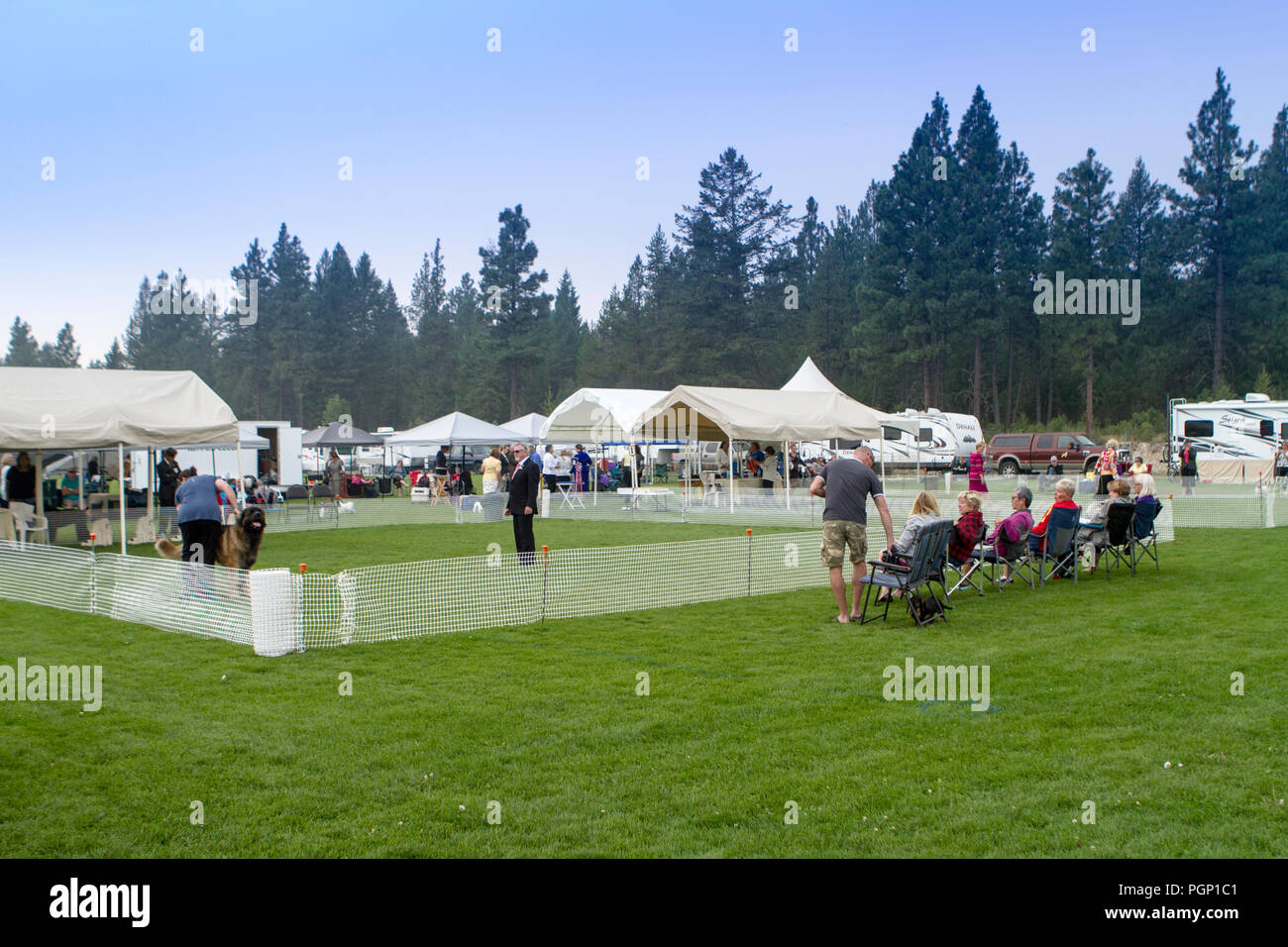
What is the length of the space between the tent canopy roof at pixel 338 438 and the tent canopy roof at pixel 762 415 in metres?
15.2

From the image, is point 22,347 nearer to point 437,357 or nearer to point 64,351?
point 64,351

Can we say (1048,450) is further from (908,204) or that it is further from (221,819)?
(221,819)

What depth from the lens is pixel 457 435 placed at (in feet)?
106

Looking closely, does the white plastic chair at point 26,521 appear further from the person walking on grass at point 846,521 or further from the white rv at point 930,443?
the white rv at point 930,443

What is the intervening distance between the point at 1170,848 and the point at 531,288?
66.0m

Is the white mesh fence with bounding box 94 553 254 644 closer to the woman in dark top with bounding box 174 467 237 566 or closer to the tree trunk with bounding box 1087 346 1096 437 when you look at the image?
the woman in dark top with bounding box 174 467 237 566

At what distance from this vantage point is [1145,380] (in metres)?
55.0

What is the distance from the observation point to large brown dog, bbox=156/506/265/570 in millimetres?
11328

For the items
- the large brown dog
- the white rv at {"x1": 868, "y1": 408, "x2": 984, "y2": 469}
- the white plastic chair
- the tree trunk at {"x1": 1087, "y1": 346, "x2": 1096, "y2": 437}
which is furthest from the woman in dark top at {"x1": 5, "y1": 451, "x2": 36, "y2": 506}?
the tree trunk at {"x1": 1087, "y1": 346, "x2": 1096, "y2": 437}

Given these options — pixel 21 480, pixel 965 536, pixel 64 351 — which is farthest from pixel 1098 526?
pixel 64 351

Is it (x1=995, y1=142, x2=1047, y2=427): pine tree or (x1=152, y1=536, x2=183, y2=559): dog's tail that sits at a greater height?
(x1=995, y1=142, x2=1047, y2=427): pine tree

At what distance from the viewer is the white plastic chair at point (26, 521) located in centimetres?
1642

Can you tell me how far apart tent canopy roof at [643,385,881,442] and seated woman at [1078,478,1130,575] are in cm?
914

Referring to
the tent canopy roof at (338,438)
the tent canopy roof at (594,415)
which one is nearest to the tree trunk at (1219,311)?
the tent canopy roof at (594,415)
